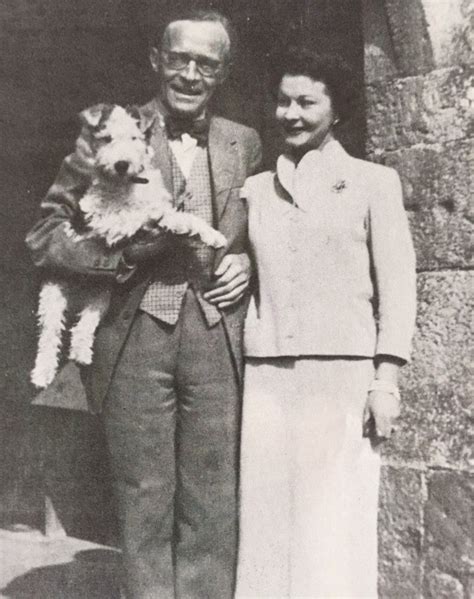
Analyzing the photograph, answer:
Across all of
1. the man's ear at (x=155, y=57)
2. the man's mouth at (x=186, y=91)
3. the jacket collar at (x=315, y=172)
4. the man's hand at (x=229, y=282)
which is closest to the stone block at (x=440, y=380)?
the jacket collar at (x=315, y=172)

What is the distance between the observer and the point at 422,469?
3176 mm

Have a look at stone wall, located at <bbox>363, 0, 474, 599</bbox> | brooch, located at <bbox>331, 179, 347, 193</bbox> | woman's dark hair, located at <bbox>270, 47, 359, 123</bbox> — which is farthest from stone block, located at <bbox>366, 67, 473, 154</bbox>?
brooch, located at <bbox>331, 179, 347, 193</bbox>

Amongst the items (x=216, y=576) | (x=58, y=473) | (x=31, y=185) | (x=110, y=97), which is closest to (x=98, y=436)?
(x=58, y=473)

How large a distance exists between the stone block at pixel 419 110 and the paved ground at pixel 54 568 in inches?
83.8

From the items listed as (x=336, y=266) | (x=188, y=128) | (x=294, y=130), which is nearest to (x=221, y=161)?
(x=188, y=128)

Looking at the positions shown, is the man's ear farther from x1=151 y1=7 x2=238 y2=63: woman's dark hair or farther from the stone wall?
the stone wall

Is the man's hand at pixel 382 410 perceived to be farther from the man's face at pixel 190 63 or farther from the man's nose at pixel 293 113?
the man's face at pixel 190 63

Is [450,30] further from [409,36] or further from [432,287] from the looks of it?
[432,287]

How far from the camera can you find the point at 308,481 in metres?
2.69

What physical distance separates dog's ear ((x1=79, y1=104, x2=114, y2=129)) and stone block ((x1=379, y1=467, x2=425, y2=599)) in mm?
1655

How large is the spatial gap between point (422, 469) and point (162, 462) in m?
1.00

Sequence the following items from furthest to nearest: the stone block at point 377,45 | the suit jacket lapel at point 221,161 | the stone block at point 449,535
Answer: the stone block at point 377,45 < the stone block at point 449,535 < the suit jacket lapel at point 221,161

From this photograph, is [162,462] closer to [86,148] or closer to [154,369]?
[154,369]

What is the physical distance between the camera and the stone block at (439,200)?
3064 mm
